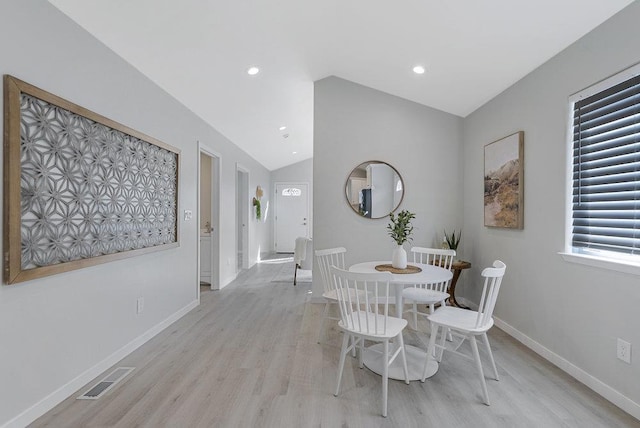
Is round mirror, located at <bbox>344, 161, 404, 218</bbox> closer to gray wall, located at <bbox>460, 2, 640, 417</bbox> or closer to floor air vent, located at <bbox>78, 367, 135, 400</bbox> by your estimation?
gray wall, located at <bbox>460, 2, 640, 417</bbox>

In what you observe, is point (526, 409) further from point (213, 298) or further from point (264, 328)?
point (213, 298)

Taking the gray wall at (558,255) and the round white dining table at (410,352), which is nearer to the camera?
the gray wall at (558,255)

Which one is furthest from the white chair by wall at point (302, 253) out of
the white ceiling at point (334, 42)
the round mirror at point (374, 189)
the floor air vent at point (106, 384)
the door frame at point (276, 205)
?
the door frame at point (276, 205)

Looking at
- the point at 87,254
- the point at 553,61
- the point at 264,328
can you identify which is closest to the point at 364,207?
the point at 264,328

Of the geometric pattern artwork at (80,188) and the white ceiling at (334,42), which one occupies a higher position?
the white ceiling at (334,42)

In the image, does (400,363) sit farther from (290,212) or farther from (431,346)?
(290,212)

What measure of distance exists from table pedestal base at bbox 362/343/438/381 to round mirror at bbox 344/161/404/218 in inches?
72.9

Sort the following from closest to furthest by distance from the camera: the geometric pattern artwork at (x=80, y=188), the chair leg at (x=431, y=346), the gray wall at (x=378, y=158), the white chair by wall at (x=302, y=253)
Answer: the geometric pattern artwork at (x=80, y=188), the chair leg at (x=431, y=346), the gray wall at (x=378, y=158), the white chair by wall at (x=302, y=253)

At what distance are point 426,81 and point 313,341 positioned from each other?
296cm

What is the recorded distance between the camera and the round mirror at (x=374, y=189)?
4211 millimetres

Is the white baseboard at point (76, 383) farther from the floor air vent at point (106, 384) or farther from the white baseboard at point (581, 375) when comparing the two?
the white baseboard at point (581, 375)

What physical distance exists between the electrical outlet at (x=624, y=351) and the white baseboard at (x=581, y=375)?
0.22m


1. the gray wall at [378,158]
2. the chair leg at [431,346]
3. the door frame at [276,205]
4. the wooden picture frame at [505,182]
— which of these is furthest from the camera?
the door frame at [276,205]

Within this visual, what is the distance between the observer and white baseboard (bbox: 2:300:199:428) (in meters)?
1.76
